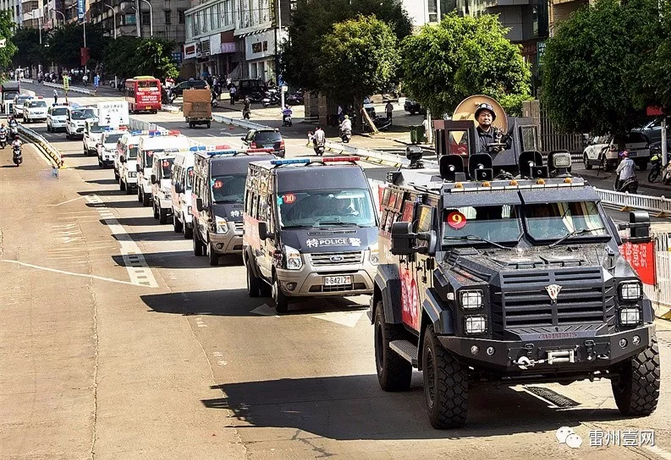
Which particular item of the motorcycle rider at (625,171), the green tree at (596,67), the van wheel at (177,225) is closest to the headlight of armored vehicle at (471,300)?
the van wheel at (177,225)

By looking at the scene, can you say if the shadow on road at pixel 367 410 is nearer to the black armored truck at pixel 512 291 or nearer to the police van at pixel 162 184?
the black armored truck at pixel 512 291

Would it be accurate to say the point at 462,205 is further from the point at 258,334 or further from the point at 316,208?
the point at 316,208

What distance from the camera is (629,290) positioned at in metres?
11.4

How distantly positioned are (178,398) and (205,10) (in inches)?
4929

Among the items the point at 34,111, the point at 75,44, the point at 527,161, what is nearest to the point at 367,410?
the point at 527,161

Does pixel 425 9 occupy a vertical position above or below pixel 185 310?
above

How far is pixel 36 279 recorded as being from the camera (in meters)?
28.1

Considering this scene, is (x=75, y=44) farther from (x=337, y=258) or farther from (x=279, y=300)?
(x=337, y=258)

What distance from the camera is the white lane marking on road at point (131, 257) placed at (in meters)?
27.1

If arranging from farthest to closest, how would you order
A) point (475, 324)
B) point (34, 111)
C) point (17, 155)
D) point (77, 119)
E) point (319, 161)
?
point (34, 111)
point (77, 119)
point (17, 155)
point (319, 161)
point (475, 324)

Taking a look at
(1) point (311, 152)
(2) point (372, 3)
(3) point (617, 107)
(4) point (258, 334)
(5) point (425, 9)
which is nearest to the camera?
(4) point (258, 334)

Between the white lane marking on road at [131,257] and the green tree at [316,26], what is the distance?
114ft

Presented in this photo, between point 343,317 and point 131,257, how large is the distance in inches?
478

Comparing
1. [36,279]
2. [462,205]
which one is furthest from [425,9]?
[462,205]
